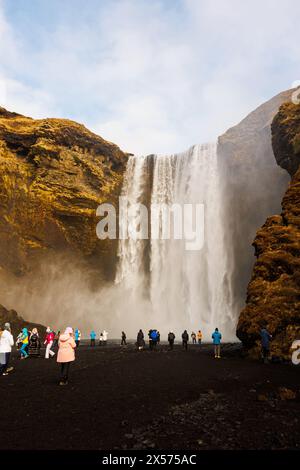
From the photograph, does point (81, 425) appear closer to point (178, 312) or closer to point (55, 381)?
point (55, 381)

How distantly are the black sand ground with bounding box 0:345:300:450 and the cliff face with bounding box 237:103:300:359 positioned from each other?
435cm

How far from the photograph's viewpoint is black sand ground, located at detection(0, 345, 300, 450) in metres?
5.64

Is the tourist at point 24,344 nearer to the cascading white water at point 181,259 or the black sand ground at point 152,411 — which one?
the black sand ground at point 152,411

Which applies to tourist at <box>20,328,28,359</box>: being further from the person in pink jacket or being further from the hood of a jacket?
the hood of a jacket

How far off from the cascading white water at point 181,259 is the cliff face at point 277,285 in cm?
2601

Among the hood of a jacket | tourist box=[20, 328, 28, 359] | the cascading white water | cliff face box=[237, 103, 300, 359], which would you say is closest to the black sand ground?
the hood of a jacket

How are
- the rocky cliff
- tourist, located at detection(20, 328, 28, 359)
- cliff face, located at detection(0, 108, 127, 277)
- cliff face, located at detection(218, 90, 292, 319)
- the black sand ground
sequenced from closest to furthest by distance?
the black sand ground → tourist, located at detection(20, 328, 28, 359) → the rocky cliff → cliff face, located at detection(0, 108, 127, 277) → cliff face, located at detection(218, 90, 292, 319)

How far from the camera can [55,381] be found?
1148cm

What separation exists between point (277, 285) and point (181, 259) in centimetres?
3365

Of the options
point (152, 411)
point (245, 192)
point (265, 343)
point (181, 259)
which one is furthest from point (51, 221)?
point (152, 411)

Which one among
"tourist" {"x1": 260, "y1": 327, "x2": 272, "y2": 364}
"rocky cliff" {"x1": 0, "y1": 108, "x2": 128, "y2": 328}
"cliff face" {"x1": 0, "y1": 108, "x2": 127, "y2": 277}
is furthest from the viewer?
"cliff face" {"x1": 0, "y1": 108, "x2": 127, "y2": 277}

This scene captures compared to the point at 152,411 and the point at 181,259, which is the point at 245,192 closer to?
the point at 181,259

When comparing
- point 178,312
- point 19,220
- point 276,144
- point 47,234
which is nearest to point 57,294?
point 47,234
